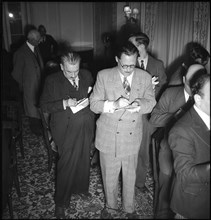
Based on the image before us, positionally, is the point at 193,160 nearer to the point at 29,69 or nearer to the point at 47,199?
the point at 47,199

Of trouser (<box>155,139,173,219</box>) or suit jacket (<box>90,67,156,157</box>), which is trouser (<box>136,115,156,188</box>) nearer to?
trouser (<box>155,139,173,219</box>)

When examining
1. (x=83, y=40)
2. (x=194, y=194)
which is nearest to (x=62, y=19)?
(x=83, y=40)

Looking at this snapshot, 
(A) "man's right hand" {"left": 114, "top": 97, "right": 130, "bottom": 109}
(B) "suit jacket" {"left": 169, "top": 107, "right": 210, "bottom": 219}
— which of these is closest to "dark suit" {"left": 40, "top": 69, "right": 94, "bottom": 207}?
(A) "man's right hand" {"left": 114, "top": 97, "right": 130, "bottom": 109}

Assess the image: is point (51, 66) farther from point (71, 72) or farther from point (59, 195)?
point (59, 195)

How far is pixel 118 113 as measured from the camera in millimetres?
2217

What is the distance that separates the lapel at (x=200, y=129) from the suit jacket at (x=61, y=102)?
1341mm

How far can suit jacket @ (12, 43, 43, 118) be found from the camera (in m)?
4.30

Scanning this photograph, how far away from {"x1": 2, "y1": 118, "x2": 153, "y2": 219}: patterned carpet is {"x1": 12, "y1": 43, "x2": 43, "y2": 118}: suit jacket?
1212 mm

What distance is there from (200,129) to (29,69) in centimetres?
353

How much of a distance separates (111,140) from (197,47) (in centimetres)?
154

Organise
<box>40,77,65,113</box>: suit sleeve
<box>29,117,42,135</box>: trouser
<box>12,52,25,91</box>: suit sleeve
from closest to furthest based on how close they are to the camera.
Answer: <box>40,77,65,113</box>: suit sleeve, <box>12,52,25,91</box>: suit sleeve, <box>29,117,42,135</box>: trouser

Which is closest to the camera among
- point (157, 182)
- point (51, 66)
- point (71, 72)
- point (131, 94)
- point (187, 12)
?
point (131, 94)

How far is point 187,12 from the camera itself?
5168mm

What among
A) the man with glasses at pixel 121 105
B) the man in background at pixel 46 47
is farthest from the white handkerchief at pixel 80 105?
the man in background at pixel 46 47
